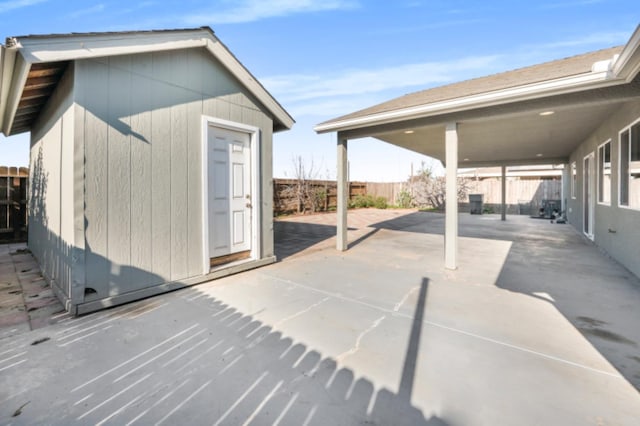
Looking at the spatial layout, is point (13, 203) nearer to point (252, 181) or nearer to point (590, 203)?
point (252, 181)

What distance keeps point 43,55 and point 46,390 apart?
2.67 m

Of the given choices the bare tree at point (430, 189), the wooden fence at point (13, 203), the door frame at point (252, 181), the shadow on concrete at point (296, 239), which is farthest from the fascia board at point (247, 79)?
the bare tree at point (430, 189)

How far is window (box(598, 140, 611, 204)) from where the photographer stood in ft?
18.1

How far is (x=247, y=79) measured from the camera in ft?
Result: 14.4

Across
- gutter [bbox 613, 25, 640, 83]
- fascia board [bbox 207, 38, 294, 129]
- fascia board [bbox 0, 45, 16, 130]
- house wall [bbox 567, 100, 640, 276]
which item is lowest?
house wall [bbox 567, 100, 640, 276]

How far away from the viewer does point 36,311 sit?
3086 mm

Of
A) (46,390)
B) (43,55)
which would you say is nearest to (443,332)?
(46,390)

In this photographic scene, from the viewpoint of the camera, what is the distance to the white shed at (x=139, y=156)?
2973mm

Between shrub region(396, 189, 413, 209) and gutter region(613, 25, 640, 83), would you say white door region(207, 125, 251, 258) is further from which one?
shrub region(396, 189, 413, 209)

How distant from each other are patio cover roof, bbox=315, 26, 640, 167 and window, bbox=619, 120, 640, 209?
0.51 m

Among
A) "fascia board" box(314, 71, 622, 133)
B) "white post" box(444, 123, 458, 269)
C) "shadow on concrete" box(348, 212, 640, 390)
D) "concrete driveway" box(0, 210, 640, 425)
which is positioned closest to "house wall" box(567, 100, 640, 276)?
"shadow on concrete" box(348, 212, 640, 390)

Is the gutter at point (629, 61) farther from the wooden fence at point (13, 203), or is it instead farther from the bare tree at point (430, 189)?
the bare tree at point (430, 189)

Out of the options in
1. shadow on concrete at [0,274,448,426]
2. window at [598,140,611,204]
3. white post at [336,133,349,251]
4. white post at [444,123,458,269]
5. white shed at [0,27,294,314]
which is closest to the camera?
shadow on concrete at [0,274,448,426]

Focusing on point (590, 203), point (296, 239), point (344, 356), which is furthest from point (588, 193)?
point (344, 356)
